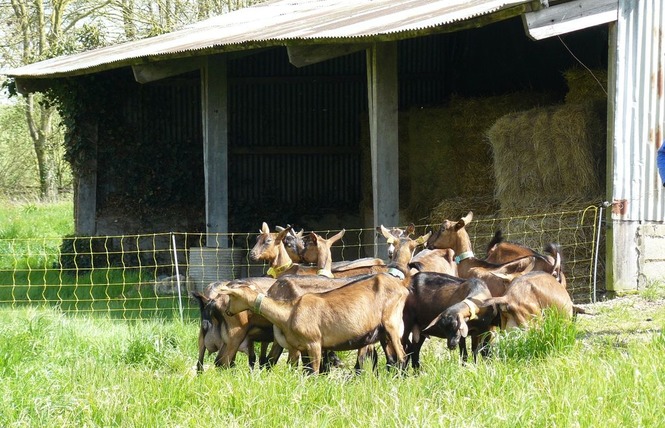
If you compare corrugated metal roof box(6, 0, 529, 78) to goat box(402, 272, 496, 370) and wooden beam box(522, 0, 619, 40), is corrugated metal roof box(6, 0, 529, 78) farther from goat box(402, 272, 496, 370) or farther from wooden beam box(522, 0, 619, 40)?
goat box(402, 272, 496, 370)

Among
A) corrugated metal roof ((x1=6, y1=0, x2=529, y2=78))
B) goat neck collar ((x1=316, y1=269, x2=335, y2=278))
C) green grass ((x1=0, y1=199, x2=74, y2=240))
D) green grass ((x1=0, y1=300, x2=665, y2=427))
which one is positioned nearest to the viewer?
green grass ((x1=0, y1=300, x2=665, y2=427))

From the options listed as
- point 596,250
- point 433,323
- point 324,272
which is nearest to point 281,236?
point 324,272

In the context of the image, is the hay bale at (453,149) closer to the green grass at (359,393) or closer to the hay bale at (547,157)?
the hay bale at (547,157)

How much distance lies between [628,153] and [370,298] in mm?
5059

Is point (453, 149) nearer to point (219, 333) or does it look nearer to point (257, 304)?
point (219, 333)

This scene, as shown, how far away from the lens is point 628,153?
1217 centimetres

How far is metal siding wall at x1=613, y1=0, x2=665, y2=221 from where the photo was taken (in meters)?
12.1

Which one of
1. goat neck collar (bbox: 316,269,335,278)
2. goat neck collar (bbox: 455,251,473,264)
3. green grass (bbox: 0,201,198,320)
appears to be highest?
goat neck collar (bbox: 455,251,473,264)

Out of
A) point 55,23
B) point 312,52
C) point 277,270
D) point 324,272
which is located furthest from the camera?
point 55,23

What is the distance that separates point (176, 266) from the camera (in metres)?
11.9

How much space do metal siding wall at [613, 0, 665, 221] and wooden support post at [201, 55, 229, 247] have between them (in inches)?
229

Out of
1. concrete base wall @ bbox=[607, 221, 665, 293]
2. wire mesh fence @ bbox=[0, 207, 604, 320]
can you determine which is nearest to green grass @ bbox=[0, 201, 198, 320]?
wire mesh fence @ bbox=[0, 207, 604, 320]

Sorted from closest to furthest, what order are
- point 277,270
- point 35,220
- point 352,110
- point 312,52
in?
point 277,270 < point 312,52 < point 352,110 < point 35,220

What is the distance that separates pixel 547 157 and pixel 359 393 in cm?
734
